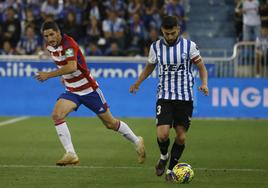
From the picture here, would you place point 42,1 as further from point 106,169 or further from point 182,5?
point 106,169

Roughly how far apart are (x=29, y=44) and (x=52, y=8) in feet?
6.07

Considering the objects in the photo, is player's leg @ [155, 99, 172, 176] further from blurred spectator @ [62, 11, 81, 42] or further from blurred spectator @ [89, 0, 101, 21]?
blurred spectator @ [89, 0, 101, 21]

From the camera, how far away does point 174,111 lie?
10.3 meters

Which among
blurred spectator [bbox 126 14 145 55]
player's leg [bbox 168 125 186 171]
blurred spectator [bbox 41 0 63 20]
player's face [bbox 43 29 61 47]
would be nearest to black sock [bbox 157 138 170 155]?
player's leg [bbox 168 125 186 171]

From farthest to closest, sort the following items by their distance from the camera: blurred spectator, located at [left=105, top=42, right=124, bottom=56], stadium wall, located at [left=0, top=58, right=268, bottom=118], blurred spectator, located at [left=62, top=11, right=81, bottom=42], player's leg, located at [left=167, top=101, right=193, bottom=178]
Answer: blurred spectator, located at [left=62, top=11, right=81, bottom=42], blurred spectator, located at [left=105, top=42, right=124, bottom=56], stadium wall, located at [left=0, top=58, right=268, bottom=118], player's leg, located at [left=167, top=101, right=193, bottom=178]

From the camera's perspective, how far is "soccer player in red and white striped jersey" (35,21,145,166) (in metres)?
10.8

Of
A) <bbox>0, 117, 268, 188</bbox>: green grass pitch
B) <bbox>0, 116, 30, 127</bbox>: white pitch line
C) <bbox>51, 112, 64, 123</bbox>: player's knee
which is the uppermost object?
<bbox>51, 112, 64, 123</bbox>: player's knee

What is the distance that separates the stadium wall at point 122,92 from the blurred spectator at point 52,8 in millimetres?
3607

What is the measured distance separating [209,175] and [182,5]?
14.9 metres

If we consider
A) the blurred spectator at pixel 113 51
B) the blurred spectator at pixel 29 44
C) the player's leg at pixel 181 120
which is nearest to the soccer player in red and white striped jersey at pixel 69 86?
the player's leg at pixel 181 120

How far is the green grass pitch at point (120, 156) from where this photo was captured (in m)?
10.1

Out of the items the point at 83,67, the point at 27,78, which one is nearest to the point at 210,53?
the point at 27,78

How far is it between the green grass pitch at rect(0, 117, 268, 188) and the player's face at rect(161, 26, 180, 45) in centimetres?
176

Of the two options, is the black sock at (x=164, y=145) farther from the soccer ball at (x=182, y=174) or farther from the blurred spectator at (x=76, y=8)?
the blurred spectator at (x=76, y=8)
